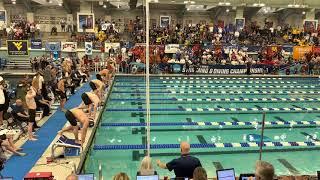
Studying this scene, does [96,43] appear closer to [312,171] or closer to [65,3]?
[65,3]

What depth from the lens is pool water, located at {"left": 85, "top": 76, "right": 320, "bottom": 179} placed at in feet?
21.5

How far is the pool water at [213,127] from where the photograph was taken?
6559 mm

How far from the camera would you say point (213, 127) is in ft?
28.2

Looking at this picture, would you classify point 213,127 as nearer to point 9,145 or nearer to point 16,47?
point 9,145

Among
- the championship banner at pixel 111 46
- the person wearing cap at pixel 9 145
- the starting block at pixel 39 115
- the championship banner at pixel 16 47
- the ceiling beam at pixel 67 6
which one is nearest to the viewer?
the person wearing cap at pixel 9 145

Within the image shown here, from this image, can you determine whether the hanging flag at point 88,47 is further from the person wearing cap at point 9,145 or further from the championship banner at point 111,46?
the person wearing cap at point 9,145

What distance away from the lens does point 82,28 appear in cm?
2217

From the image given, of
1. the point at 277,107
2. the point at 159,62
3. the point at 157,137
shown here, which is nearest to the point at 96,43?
Answer: the point at 159,62

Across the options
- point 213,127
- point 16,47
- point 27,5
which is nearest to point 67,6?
point 27,5

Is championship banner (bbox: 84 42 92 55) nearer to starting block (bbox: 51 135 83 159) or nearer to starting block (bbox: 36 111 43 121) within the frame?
starting block (bbox: 36 111 43 121)

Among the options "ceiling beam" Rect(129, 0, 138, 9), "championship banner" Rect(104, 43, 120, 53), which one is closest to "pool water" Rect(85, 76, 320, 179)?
"championship banner" Rect(104, 43, 120, 53)

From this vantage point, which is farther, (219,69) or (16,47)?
(219,69)

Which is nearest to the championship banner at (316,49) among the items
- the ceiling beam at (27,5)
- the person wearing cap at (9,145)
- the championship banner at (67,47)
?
the championship banner at (67,47)

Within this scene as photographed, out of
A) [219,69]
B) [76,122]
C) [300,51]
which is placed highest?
[300,51]
